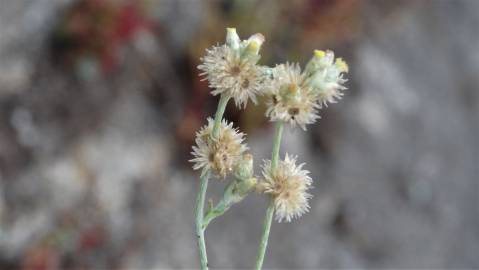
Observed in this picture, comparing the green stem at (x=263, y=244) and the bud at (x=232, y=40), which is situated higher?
the bud at (x=232, y=40)

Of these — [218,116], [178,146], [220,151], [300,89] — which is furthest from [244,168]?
[178,146]

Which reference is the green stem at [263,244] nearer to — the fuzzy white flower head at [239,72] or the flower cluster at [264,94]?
the flower cluster at [264,94]

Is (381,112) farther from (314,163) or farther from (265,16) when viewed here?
(265,16)

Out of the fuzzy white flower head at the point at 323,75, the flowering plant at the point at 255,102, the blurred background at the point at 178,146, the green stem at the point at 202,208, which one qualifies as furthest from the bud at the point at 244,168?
the blurred background at the point at 178,146

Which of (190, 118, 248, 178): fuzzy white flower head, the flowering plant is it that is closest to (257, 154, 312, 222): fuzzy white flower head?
the flowering plant

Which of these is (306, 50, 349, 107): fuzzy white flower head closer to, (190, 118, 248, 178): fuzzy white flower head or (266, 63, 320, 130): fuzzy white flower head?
(266, 63, 320, 130): fuzzy white flower head

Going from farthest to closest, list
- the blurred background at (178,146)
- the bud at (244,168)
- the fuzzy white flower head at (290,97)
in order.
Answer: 1. the blurred background at (178,146)
2. the bud at (244,168)
3. the fuzzy white flower head at (290,97)
